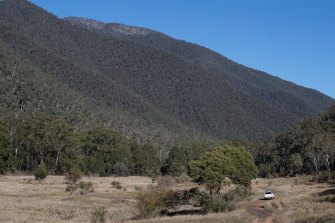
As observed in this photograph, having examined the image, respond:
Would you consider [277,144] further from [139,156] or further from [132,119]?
[132,119]

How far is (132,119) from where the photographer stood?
177375 millimetres

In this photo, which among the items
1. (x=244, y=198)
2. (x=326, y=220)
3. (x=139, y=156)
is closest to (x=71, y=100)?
(x=139, y=156)

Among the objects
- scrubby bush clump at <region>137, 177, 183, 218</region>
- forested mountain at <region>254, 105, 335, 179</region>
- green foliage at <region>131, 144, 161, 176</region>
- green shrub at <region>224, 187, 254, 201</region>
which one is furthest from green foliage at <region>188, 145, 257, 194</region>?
green foliage at <region>131, 144, 161, 176</region>

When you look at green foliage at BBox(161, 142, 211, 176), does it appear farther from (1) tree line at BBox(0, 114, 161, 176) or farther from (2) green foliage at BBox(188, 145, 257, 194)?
(2) green foliage at BBox(188, 145, 257, 194)

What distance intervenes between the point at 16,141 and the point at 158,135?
8371 centimetres

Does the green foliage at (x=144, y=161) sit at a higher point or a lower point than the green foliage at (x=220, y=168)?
lower

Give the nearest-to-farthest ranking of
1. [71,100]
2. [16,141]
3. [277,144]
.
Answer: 1. [16,141]
2. [277,144]
3. [71,100]

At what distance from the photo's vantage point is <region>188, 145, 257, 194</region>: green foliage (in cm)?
3509

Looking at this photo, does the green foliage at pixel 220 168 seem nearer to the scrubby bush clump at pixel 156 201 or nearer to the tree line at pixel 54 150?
the scrubby bush clump at pixel 156 201

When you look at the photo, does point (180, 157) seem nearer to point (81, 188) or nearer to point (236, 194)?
point (81, 188)

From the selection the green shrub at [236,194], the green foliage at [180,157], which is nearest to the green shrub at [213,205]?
the green shrub at [236,194]

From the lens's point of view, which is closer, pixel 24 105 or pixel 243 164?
pixel 243 164

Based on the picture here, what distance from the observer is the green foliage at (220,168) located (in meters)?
35.1

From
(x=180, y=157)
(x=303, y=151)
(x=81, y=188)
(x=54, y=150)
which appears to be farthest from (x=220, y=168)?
(x=180, y=157)
